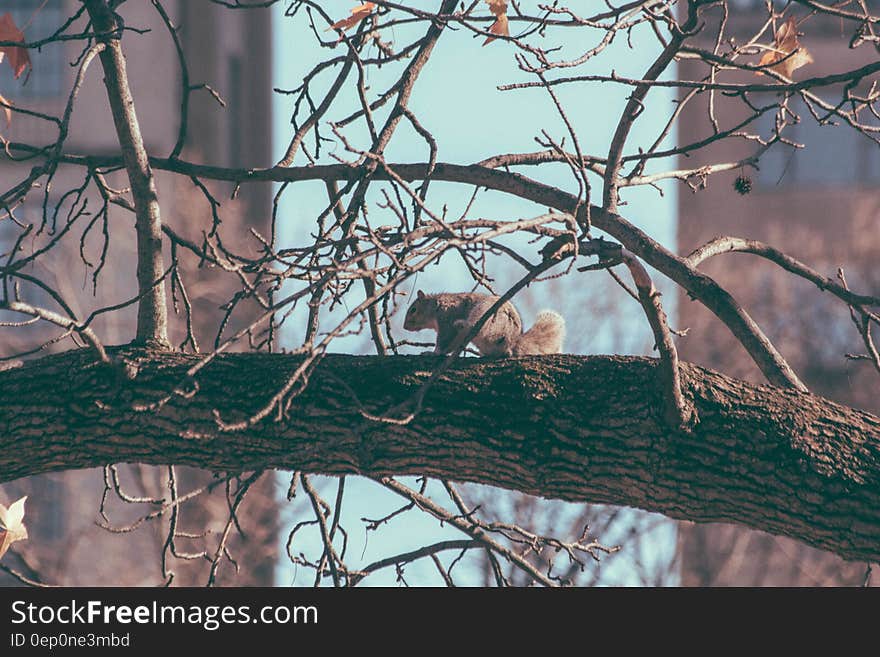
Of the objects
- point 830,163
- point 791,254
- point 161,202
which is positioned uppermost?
point 830,163

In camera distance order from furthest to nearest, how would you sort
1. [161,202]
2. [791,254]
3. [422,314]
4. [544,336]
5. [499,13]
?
[791,254] → [161,202] → [422,314] → [544,336] → [499,13]

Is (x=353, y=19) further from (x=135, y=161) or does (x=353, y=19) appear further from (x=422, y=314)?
(x=422, y=314)

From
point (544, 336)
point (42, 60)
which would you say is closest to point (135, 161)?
point (544, 336)

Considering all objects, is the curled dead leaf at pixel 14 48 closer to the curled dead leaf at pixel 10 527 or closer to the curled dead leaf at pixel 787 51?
the curled dead leaf at pixel 10 527

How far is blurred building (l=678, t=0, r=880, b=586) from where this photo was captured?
20188 millimetres

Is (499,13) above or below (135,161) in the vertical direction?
above

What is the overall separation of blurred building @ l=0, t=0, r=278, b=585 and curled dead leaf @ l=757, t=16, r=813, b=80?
35.0 feet

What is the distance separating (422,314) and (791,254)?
18031mm

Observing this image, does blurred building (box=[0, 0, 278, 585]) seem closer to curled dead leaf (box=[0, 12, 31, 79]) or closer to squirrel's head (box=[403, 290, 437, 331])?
squirrel's head (box=[403, 290, 437, 331])

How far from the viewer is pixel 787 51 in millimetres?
4016

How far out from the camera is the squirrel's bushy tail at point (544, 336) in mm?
5434

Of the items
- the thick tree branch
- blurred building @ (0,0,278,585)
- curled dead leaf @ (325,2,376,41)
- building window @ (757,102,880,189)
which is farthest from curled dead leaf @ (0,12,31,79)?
building window @ (757,102,880,189)
